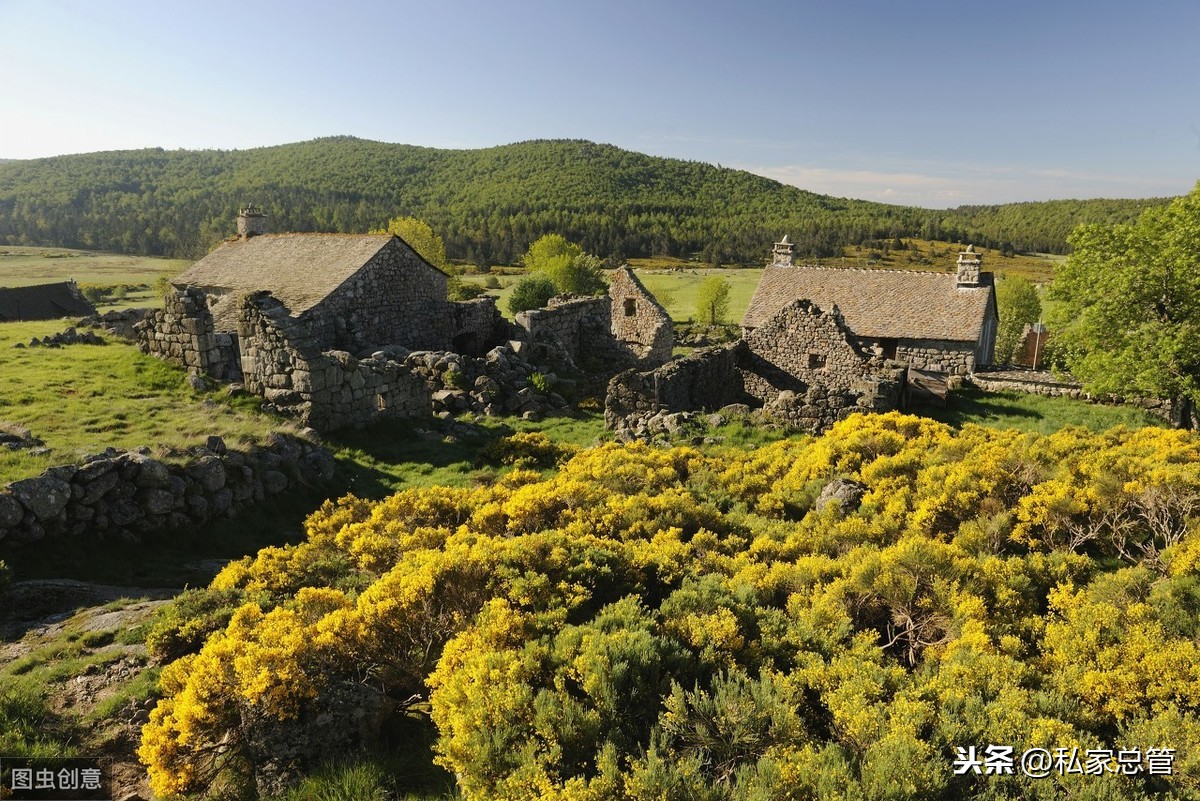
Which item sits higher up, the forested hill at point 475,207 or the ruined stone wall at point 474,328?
the forested hill at point 475,207

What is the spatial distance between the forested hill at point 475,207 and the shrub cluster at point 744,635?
110 meters

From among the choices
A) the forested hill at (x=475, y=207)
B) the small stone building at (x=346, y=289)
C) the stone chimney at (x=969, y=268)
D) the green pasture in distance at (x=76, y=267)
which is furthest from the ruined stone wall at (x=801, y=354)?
the forested hill at (x=475, y=207)

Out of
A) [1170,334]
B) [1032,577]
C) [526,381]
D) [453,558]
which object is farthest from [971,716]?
[1170,334]

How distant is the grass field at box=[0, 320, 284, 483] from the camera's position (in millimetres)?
10789

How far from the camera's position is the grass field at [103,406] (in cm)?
1079

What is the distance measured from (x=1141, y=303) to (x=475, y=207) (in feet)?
472

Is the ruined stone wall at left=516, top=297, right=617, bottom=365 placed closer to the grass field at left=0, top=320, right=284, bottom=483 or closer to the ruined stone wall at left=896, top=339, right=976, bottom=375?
the grass field at left=0, top=320, right=284, bottom=483

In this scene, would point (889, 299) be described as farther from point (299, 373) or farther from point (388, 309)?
point (299, 373)

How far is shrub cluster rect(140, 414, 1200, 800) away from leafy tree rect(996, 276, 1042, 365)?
53.2 meters

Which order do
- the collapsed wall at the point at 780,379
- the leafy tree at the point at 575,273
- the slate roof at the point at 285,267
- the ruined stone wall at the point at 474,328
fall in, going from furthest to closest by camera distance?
the leafy tree at the point at 575,273
the ruined stone wall at the point at 474,328
the slate roof at the point at 285,267
the collapsed wall at the point at 780,379

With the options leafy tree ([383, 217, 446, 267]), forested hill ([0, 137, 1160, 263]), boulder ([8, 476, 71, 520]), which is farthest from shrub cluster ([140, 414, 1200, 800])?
forested hill ([0, 137, 1160, 263])

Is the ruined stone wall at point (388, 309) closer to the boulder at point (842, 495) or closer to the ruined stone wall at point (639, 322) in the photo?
the ruined stone wall at point (639, 322)

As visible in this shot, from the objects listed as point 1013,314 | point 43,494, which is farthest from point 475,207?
point 43,494

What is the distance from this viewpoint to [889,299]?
3472 centimetres
